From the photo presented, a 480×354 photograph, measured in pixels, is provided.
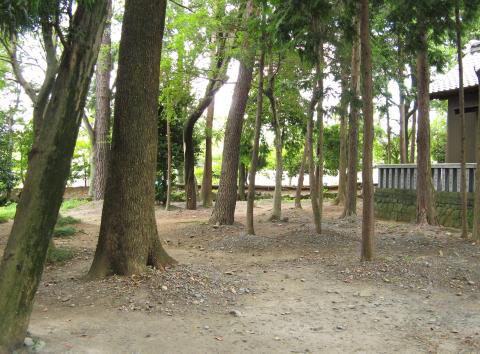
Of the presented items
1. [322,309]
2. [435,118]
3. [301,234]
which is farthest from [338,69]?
[435,118]

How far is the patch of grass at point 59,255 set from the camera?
8422 millimetres

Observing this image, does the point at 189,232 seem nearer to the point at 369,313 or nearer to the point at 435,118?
→ the point at 369,313

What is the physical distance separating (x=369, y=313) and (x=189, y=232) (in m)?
6.44

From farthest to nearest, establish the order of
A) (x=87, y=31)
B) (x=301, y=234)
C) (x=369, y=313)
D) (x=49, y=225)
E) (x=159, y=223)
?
(x=159, y=223) → (x=301, y=234) → (x=369, y=313) → (x=87, y=31) → (x=49, y=225)

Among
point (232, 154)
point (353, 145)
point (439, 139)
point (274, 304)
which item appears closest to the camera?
point (274, 304)

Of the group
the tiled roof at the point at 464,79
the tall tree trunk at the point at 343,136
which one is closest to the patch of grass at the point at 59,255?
the tall tree trunk at the point at 343,136

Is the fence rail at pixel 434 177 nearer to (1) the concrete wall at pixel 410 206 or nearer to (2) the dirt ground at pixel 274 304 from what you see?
(1) the concrete wall at pixel 410 206

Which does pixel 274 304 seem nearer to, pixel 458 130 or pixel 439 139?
Result: pixel 458 130

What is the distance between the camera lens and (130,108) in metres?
6.82

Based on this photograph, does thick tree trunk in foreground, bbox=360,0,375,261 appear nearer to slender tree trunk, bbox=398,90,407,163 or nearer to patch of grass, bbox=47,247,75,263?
patch of grass, bbox=47,247,75,263

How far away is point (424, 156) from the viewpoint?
1184 cm

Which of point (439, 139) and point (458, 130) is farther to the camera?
point (439, 139)

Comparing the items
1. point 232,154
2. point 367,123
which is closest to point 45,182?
point 367,123

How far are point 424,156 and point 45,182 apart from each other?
381 inches
